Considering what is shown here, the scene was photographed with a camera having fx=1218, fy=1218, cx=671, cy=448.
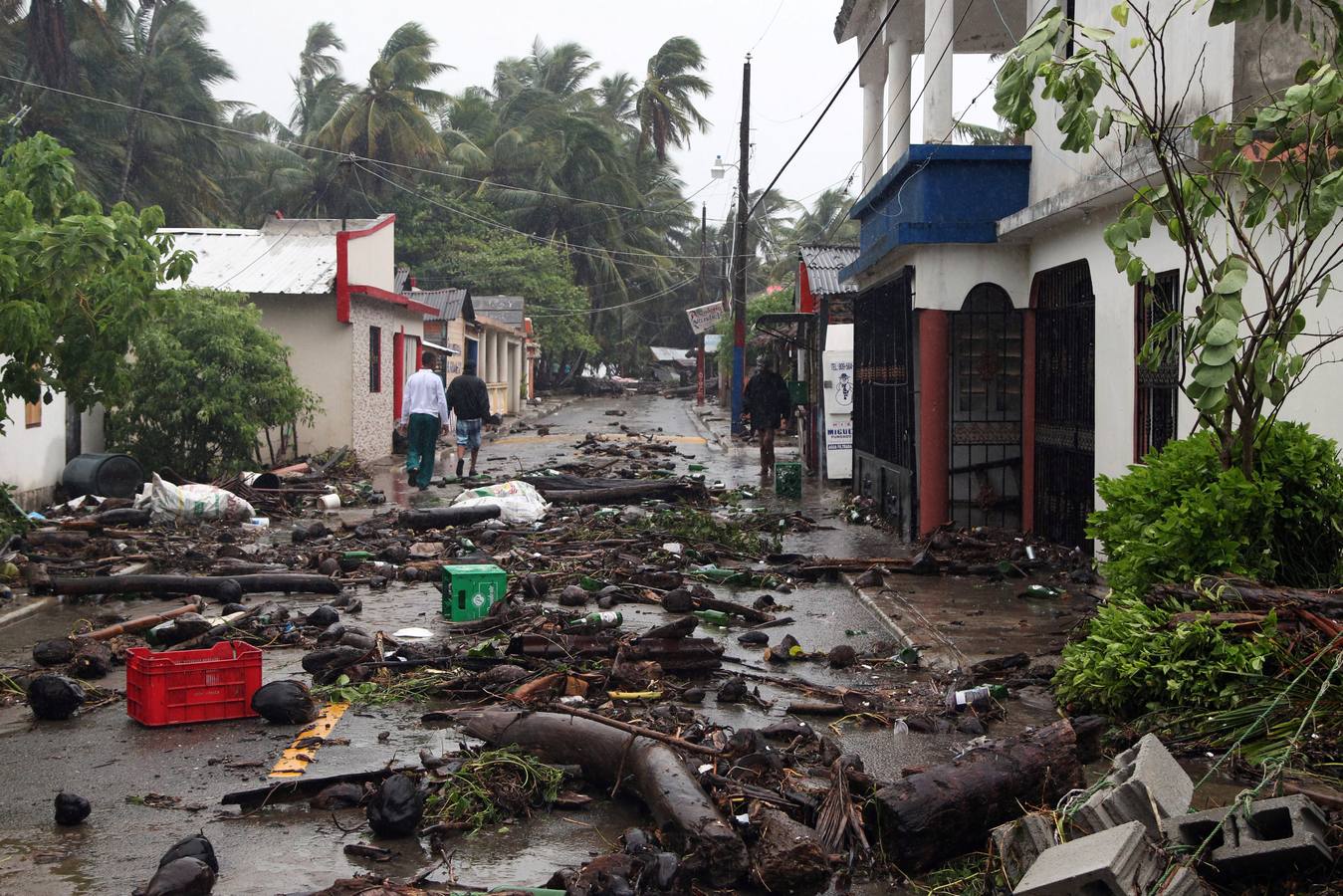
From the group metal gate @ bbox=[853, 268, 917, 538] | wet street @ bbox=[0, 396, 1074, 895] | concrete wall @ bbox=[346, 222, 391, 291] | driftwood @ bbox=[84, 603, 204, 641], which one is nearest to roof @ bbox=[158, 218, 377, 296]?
concrete wall @ bbox=[346, 222, 391, 291]

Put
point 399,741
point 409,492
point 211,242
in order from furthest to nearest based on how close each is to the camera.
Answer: point 211,242 < point 409,492 < point 399,741

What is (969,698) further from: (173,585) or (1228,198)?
(173,585)

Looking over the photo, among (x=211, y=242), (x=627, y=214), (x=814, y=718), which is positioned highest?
(x=627, y=214)

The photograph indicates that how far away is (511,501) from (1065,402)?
21.9 ft

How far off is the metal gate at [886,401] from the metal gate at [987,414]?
1.71ft

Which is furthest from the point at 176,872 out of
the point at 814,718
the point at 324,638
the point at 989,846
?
→ the point at 324,638

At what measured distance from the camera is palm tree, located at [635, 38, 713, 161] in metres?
54.2

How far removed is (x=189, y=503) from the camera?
47.5ft

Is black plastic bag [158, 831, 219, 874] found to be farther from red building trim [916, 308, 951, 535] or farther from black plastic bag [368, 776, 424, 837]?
red building trim [916, 308, 951, 535]

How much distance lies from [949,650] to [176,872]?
17.5ft

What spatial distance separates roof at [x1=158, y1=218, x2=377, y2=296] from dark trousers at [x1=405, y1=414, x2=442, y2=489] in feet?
15.5

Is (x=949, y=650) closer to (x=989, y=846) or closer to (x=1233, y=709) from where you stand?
(x=1233, y=709)

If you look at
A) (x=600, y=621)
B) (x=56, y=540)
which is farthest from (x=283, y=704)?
(x=56, y=540)

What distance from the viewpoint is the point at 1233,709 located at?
5457 mm
